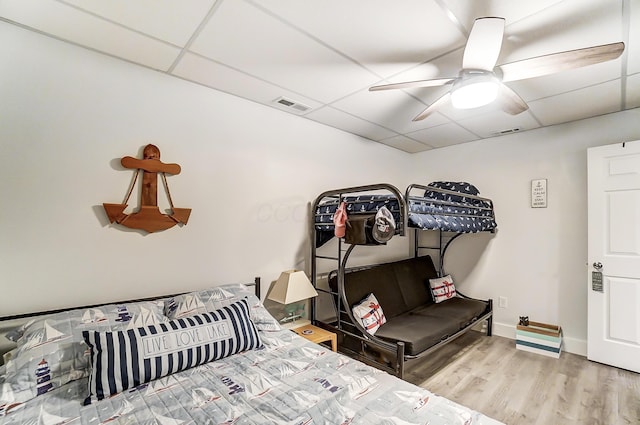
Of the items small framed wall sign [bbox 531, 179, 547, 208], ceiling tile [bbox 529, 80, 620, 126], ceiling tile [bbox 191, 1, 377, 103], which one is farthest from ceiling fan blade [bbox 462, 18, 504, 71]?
small framed wall sign [bbox 531, 179, 547, 208]

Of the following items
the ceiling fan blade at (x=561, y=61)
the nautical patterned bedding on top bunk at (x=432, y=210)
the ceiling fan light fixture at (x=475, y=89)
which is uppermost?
the ceiling fan blade at (x=561, y=61)

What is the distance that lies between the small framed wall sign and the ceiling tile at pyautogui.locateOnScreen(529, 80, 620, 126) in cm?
68

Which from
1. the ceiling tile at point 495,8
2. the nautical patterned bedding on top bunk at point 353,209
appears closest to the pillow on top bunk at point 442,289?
the nautical patterned bedding on top bunk at point 353,209

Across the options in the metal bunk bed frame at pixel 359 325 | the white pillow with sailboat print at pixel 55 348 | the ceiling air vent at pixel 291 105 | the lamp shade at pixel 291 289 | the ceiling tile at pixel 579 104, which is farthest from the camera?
the ceiling air vent at pixel 291 105

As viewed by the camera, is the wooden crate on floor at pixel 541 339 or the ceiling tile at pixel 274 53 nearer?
the ceiling tile at pixel 274 53

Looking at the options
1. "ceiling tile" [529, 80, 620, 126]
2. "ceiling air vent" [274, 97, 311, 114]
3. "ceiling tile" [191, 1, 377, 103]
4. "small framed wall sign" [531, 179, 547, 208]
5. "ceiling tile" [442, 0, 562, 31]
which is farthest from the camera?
"small framed wall sign" [531, 179, 547, 208]

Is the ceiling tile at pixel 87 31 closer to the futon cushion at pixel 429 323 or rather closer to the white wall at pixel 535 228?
the futon cushion at pixel 429 323

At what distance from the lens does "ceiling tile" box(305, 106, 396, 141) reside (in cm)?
297

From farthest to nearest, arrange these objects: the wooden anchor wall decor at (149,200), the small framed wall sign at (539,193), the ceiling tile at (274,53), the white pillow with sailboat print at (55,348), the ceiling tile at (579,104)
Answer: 1. the small framed wall sign at (539,193)
2. the ceiling tile at (579,104)
3. the wooden anchor wall decor at (149,200)
4. the ceiling tile at (274,53)
5. the white pillow with sailboat print at (55,348)

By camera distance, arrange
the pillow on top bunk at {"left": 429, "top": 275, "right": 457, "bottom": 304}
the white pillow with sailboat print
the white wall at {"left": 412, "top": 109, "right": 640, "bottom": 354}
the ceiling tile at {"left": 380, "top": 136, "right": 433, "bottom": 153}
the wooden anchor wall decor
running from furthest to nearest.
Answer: the ceiling tile at {"left": 380, "top": 136, "right": 433, "bottom": 153}, the pillow on top bunk at {"left": 429, "top": 275, "right": 457, "bottom": 304}, the white wall at {"left": 412, "top": 109, "right": 640, "bottom": 354}, the wooden anchor wall decor, the white pillow with sailboat print

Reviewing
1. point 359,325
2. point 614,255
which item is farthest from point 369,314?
point 614,255

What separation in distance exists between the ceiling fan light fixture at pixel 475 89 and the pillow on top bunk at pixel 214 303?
200 centimetres

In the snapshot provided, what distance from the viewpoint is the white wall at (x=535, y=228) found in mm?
3109

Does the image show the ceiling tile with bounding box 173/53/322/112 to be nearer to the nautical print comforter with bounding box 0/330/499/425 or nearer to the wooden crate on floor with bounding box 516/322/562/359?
the nautical print comforter with bounding box 0/330/499/425
